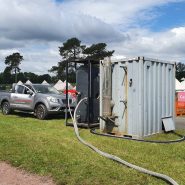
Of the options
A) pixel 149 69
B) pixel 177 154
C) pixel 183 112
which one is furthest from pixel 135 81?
pixel 183 112

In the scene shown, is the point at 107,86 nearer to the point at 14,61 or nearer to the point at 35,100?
the point at 35,100

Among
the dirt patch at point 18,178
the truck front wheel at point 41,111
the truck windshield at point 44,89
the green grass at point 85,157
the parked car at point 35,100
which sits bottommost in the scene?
the dirt patch at point 18,178

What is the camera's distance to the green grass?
6.73 meters

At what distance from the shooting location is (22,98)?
60.0 feet

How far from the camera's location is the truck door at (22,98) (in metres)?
17.8

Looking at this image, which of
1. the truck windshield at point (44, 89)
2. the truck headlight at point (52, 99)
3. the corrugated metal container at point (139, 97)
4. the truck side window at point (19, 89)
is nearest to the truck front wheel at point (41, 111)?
the truck headlight at point (52, 99)

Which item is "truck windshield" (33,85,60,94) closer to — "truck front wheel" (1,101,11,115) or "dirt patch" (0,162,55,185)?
"truck front wheel" (1,101,11,115)

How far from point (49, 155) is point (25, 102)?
991 centimetres

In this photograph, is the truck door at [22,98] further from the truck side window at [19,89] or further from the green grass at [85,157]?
the green grass at [85,157]

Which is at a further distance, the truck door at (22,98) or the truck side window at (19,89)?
Result: the truck side window at (19,89)

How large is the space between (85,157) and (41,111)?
30.1ft

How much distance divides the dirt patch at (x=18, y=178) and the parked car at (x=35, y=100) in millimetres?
9080

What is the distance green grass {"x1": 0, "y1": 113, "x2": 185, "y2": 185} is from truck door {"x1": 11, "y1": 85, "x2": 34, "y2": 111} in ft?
18.7

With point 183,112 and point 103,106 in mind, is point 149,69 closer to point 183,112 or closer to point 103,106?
point 103,106
